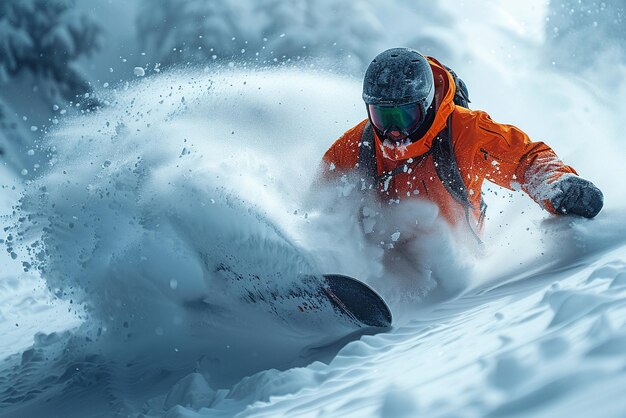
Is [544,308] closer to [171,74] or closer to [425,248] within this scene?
[425,248]

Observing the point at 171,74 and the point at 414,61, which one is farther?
the point at 171,74

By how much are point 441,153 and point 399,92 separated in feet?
1.74

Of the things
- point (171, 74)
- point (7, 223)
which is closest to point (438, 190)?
point (171, 74)

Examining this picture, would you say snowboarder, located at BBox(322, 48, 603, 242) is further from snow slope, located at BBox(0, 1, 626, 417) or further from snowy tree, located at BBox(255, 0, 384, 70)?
snowy tree, located at BBox(255, 0, 384, 70)

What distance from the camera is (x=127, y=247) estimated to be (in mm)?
4293

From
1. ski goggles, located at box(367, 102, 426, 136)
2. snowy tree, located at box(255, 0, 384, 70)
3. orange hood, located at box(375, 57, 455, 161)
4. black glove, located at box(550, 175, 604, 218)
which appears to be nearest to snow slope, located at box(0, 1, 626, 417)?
black glove, located at box(550, 175, 604, 218)

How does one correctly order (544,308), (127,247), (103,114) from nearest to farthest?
(544,308)
(127,247)
(103,114)

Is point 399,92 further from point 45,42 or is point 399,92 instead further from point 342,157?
point 45,42

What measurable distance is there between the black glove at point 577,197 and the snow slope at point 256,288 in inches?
3.1

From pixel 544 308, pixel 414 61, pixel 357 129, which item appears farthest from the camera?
pixel 357 129

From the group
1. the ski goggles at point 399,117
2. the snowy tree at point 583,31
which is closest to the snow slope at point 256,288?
the ski goggles at point 399,117

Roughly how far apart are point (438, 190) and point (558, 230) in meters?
0.87

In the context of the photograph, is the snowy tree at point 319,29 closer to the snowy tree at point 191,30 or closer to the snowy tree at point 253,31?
the snowy tree at point 253,31

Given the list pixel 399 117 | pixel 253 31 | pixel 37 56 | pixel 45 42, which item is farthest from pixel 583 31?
pixel 37 56
